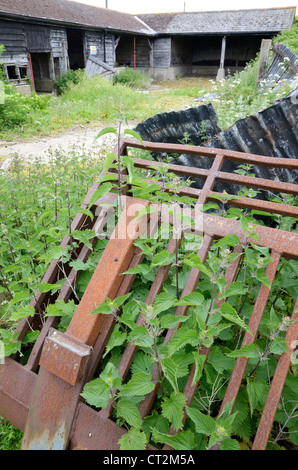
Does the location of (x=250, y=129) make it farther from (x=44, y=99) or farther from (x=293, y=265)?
(x=44, y=99)

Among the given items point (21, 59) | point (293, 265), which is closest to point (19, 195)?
point (293, 265)

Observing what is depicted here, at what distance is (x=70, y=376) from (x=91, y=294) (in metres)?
0.38

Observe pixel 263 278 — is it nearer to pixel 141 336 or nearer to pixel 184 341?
pixel 184 341

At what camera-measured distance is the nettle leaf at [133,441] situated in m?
1.16

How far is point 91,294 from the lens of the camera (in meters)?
1.58

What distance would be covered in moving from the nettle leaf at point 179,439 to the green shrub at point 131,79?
772 inches

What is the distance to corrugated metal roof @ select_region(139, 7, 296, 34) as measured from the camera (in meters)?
22.4

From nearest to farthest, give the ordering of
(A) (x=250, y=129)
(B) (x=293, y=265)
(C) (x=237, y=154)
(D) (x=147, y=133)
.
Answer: (B) (x=293, y=265) → (C) (x=237, y=154) → (A) (x=250, y=129) → (D) (x=147, y=133)

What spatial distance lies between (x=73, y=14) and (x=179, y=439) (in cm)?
2168

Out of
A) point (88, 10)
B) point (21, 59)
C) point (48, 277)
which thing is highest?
point (88, 10)

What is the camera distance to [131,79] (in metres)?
19.7

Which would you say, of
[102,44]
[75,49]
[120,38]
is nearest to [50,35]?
[102,44]

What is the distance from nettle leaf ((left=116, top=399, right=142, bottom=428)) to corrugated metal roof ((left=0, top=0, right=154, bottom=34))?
15758 mm
